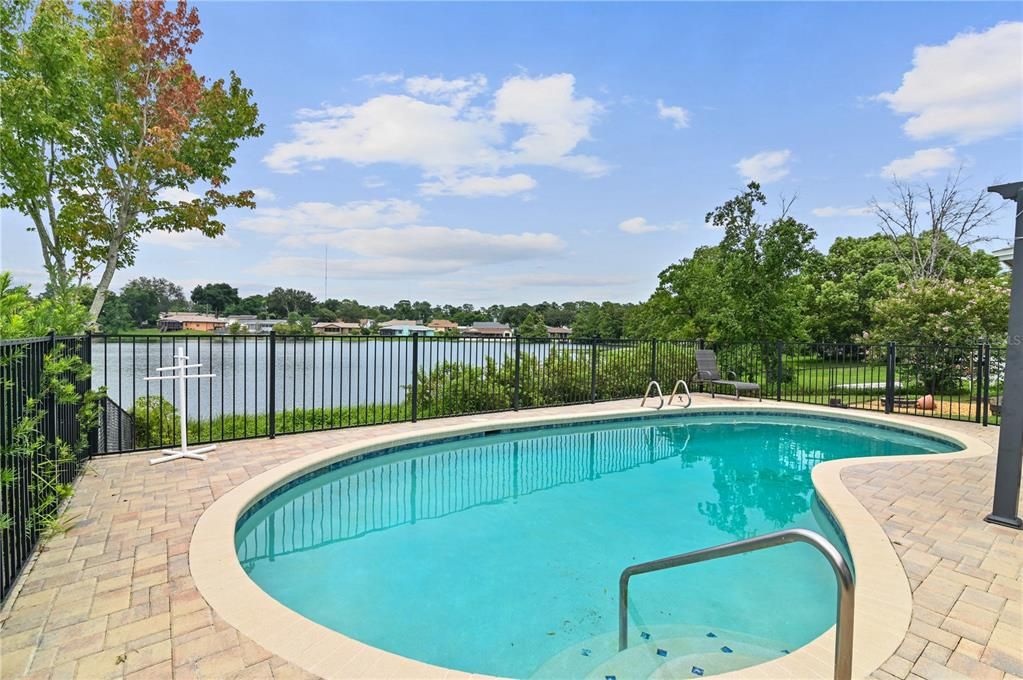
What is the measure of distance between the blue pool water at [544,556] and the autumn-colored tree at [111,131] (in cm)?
473

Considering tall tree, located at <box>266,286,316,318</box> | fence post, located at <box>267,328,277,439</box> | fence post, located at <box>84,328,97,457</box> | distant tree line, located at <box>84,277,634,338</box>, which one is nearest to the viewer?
fence post, located at <box>84,328,97,457</box>

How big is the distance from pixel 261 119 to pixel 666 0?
23.2 ft

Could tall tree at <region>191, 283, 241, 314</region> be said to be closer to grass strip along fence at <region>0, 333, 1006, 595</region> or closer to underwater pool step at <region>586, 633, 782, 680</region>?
grass strip along fence at <region>0, 333, 1006, 595</region>

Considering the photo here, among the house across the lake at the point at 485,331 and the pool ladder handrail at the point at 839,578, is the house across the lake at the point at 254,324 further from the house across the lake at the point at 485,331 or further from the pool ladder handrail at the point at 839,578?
the pool ladder handrail at the point at 839,578

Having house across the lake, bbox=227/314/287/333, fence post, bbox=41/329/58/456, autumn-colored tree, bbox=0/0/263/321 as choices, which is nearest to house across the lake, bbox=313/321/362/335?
house across the lake, bbox=227/314/287/333

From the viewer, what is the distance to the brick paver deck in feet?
6.21

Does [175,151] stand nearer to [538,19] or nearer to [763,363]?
[538,19]

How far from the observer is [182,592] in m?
2.43

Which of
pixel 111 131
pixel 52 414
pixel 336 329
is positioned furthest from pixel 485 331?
pixel 52 414

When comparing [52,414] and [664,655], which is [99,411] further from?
[664,655]

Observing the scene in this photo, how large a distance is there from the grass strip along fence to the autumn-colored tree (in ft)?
5.85

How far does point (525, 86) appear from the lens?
9.39 meters

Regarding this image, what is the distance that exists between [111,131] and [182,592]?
736cm

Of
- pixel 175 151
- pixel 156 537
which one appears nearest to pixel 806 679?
pixel 156 537
